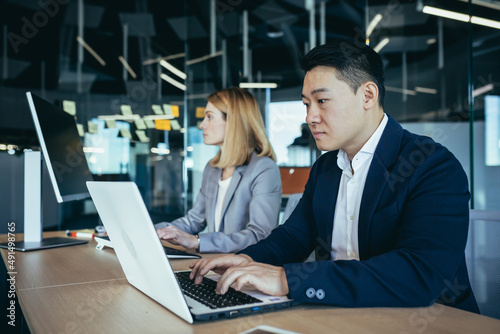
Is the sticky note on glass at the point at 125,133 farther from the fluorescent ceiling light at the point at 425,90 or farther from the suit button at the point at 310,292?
the suit button at the point at 310,292

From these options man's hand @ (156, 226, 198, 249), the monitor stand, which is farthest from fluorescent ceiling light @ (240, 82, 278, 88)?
man's hand @ (156, 226, 198, 249)

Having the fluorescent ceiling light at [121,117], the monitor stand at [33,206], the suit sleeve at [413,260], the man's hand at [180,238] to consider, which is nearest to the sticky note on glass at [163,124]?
the fluorescent ceiling light at [121,117]

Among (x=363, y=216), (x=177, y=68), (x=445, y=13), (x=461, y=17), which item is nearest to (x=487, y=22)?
(x=461, y=17)

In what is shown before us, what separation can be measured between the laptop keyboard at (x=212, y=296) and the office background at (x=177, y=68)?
379cm

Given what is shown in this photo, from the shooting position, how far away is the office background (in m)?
4.96

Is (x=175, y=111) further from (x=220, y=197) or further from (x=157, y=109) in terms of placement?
(x=220, y=197)

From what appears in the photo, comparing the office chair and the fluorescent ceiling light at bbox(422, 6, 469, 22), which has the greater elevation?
the fluorescent ceiling light at bbox(422, 6, 469, 22)

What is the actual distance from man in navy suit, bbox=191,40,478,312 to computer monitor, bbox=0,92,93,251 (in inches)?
35.5

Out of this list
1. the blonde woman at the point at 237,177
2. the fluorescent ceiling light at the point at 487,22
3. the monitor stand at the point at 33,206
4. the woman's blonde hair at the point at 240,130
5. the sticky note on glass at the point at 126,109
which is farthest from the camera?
the sticky note on glass at the point at 126,109

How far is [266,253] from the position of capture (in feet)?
4.10

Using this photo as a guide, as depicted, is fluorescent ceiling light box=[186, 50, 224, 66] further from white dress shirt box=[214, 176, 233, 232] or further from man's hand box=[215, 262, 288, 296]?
man's hand box=[215, 262, 288, 296]

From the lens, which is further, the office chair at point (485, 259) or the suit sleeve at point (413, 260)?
the office chair at point (485, 259)

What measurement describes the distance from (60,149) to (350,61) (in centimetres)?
126

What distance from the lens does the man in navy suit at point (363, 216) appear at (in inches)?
34.5
